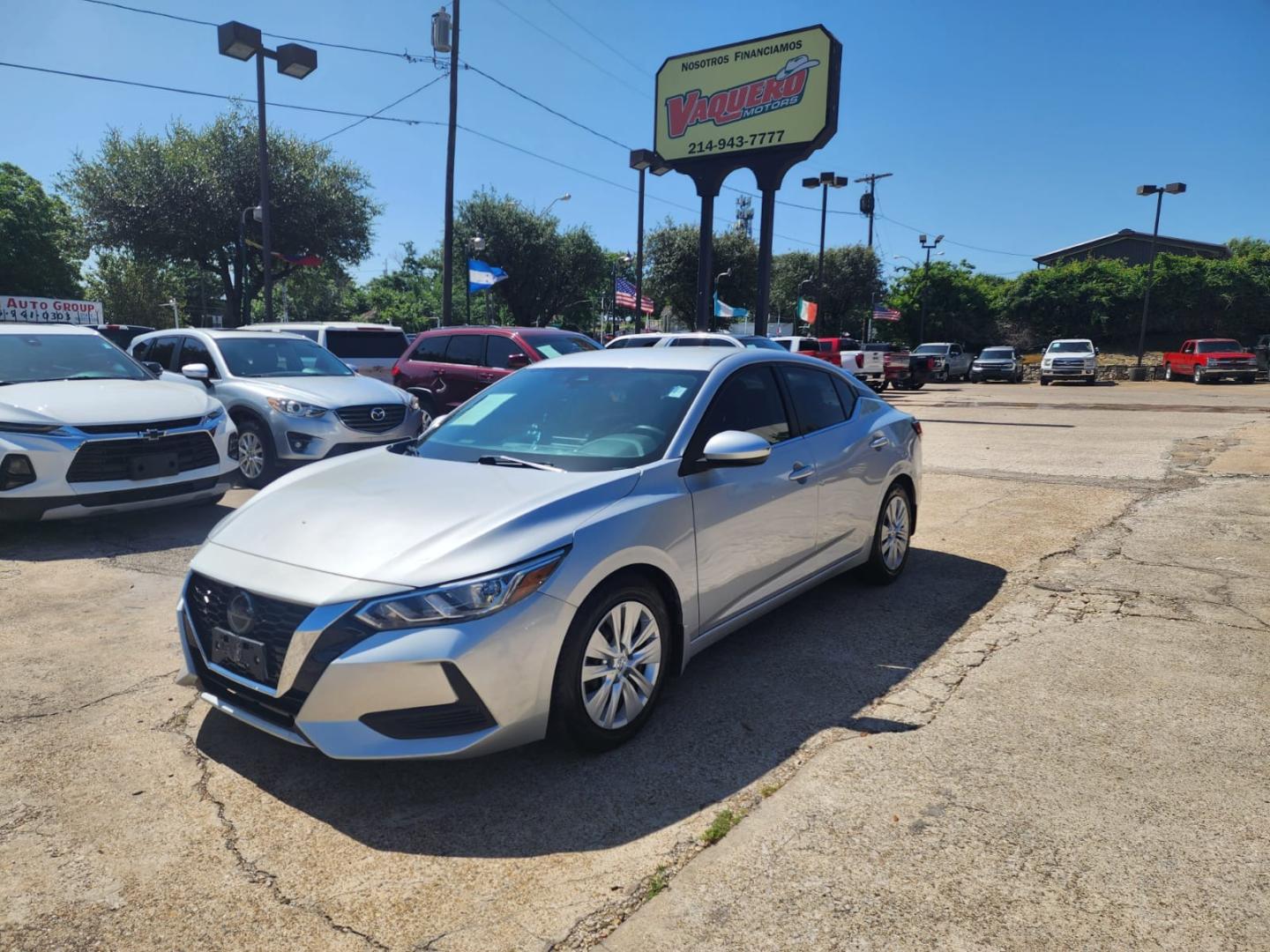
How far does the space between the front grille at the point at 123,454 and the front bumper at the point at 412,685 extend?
4.25 m

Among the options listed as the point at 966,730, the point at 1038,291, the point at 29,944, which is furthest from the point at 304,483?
the point at 1038,291

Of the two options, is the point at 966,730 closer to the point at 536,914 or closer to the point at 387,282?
the point at 536,914

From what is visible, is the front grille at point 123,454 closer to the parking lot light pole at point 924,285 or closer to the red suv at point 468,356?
the red suv at point 468,356

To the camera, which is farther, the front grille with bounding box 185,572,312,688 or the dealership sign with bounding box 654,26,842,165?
the dealership sign with bounding box 654,26,842,165

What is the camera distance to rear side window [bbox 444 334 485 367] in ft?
39.0

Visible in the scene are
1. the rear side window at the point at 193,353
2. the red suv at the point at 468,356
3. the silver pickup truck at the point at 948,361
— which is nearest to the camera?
the rear side window at the point at 193,353

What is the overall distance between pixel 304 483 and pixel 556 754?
1594 millimetres

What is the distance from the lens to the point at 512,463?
136 inches

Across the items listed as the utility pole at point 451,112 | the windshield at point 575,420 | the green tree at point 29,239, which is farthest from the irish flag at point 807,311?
the green tree at point 29,239

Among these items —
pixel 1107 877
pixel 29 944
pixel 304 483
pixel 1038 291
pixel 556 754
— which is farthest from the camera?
pixel 1038 291

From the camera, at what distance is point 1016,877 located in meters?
2.36

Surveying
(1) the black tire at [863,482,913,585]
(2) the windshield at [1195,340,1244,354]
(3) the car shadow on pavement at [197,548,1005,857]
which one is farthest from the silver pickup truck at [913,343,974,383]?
(3) the car shadow on pavement at [197,548,1005,857]

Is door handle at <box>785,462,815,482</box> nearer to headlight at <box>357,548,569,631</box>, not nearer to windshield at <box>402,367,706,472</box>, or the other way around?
windshield at <box>402,367,706,472</box>

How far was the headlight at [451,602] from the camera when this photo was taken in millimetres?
2566
